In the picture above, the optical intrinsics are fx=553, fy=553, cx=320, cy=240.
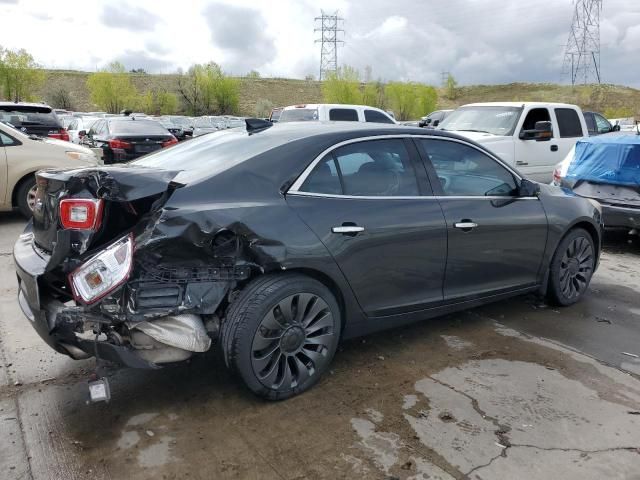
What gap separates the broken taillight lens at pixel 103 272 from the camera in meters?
2.84

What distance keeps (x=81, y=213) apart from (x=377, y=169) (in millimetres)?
1902

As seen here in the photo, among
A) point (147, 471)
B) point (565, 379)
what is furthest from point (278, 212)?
point (565, 379)

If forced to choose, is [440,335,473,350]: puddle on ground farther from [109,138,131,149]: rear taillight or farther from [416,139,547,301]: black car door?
[109,138,131,149]: rear taillight

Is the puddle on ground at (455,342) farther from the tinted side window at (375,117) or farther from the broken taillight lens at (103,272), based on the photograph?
the tinted side window at (375,117)

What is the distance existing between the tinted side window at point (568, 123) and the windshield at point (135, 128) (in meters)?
8.56

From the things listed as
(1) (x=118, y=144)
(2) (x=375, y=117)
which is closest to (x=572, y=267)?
(2) (x=375, y=117)

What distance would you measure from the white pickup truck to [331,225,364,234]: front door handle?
20.6ft

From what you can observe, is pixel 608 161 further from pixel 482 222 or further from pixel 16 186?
pixel 16 186

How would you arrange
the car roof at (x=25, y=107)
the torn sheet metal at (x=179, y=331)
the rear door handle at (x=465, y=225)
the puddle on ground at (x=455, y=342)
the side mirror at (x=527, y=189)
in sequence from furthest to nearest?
the car roof at (x=25, y=107) < the side mirror at (x=527, y=189) < the puddle on ground at (x=455, y=342) < the rear door handle at (x=465, y=225) < the torn sheet metal at (x=179, y=331)

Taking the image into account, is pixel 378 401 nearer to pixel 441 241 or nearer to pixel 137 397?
pixel 441 241

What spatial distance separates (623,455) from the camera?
9.41 ft

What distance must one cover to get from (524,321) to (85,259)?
3.58 meters

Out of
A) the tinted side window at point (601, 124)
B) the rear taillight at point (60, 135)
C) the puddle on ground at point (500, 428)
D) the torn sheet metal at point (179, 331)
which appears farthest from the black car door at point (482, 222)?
the tinted side window at point (601, 124)

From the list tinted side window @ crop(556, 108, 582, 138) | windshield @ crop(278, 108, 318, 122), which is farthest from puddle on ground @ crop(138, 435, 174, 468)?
tinted side window @ crop(556, 108, 582, 138)
